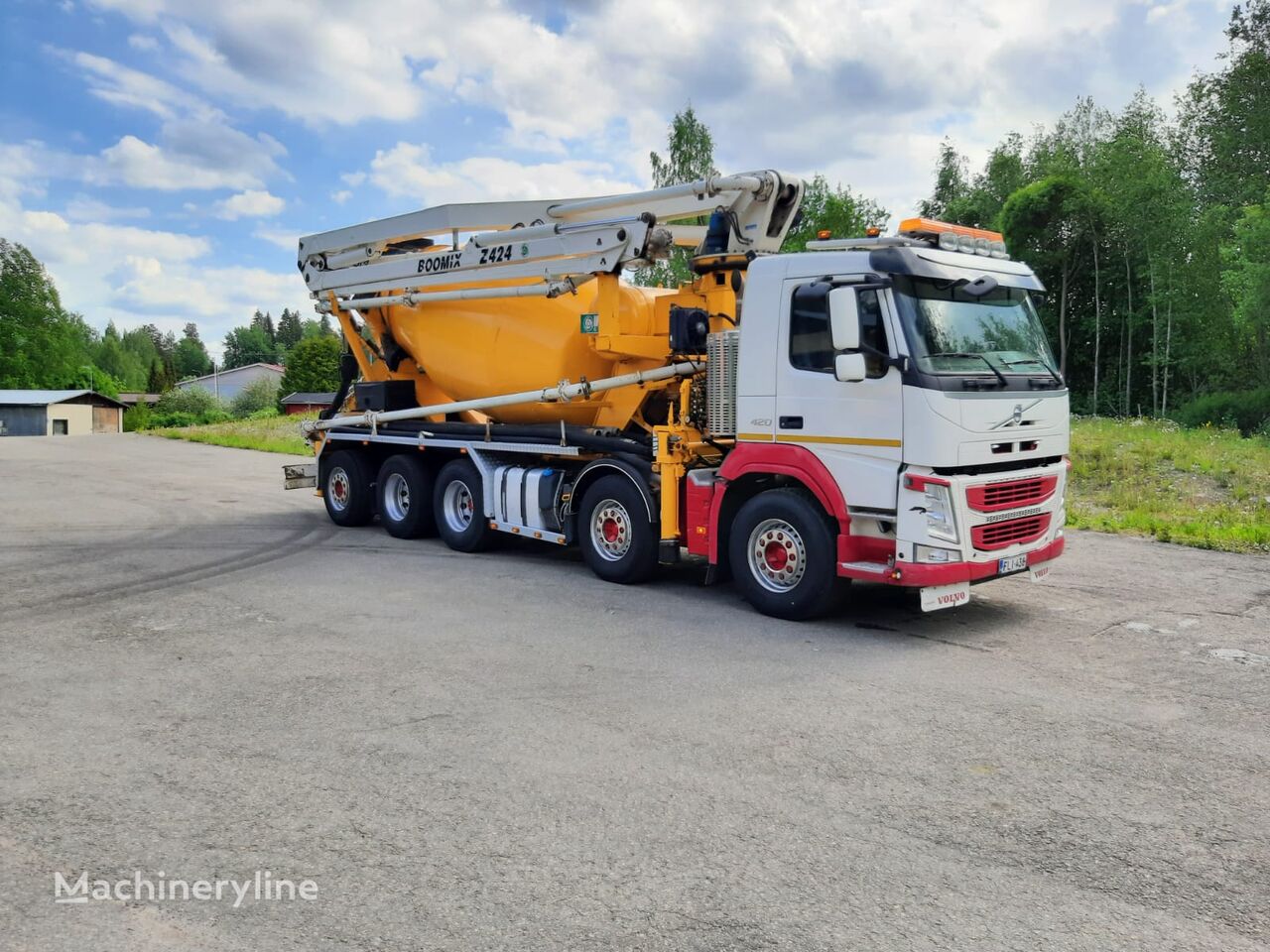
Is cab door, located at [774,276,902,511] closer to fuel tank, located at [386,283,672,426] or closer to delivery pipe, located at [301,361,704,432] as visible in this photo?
delivery pipe, located at [301,361,704,432]

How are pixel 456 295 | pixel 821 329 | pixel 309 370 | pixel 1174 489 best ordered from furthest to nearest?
pixel 309 370, pixel 1174 489, pixel 456 295, pixel 821 329

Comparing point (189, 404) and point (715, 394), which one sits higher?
point (189, 404)

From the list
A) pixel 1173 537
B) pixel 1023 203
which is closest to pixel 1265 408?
pixel 1023 203

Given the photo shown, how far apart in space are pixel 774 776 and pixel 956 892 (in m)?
1.16

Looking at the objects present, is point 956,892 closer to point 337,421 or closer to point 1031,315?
point 1031,315

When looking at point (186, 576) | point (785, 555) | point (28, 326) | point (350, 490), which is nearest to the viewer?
point (785, 555)

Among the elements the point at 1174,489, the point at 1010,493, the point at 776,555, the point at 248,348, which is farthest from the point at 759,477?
the point at 248,348

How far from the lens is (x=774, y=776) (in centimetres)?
446

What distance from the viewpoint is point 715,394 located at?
8422 millimetres

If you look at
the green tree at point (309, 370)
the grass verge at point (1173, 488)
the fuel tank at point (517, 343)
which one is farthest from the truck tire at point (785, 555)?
the green tree at point (309, 370)

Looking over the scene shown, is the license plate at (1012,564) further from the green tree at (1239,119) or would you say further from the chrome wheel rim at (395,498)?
the green tree at (1239,119)

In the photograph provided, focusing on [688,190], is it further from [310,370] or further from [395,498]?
[310,370]

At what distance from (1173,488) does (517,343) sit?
10.5 meters

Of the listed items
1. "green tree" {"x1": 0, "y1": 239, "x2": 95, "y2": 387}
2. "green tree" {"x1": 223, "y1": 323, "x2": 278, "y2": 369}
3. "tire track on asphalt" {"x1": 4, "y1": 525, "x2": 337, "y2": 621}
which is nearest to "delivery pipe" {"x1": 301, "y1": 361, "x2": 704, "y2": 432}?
"tire track on asphalt" {"x1": 4, "y1": 525, "x2": 337, "y2": 621}
